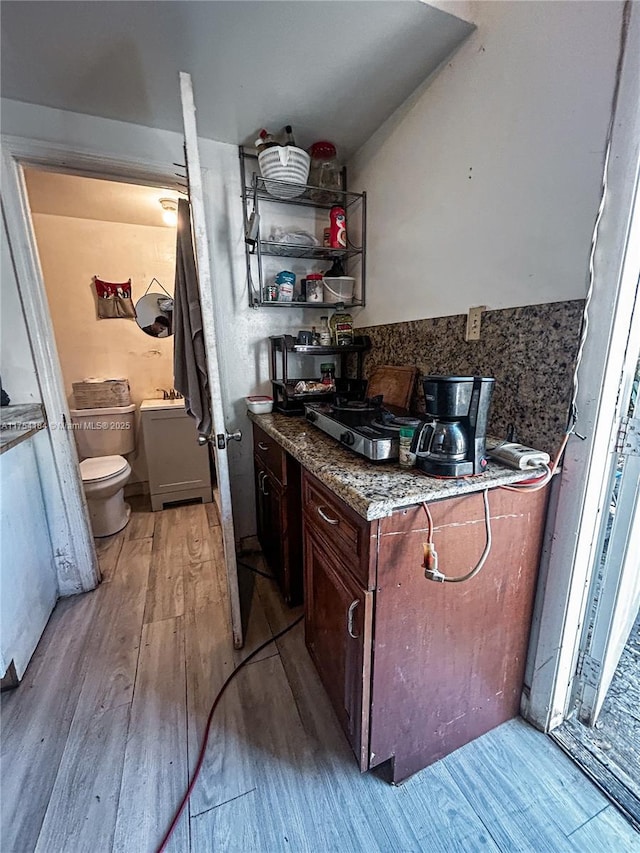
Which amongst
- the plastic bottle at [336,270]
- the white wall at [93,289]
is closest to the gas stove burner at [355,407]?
the plastic bottle at [336,270]

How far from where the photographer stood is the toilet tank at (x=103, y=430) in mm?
2531

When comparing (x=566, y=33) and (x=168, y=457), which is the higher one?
(x=566, y=33)

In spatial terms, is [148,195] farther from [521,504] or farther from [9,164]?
[521,504]

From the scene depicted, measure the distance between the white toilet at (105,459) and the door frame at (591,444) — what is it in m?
2.36

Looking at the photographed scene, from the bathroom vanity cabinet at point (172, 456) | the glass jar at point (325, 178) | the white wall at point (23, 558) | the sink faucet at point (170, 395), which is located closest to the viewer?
the white wall at point (23, 558)

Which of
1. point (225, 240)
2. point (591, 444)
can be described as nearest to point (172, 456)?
point (225, 240)

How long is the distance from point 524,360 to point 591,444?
29 cm

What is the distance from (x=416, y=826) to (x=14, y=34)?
256cm

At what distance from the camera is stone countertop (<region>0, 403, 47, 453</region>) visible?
4.22ft

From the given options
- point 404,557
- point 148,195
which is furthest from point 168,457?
point 404,557

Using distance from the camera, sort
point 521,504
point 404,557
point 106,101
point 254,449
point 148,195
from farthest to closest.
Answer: point 148,195
point 254,449
point 106,101
point 521,504
point 404,557

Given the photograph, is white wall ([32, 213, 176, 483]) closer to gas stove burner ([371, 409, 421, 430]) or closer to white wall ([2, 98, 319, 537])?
white wall ([2, 98, 319, 537])

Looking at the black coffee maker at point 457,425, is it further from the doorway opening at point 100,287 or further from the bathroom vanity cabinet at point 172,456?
the bathroom vanity cabinet at point 172,456

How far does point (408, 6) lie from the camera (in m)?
1.00
